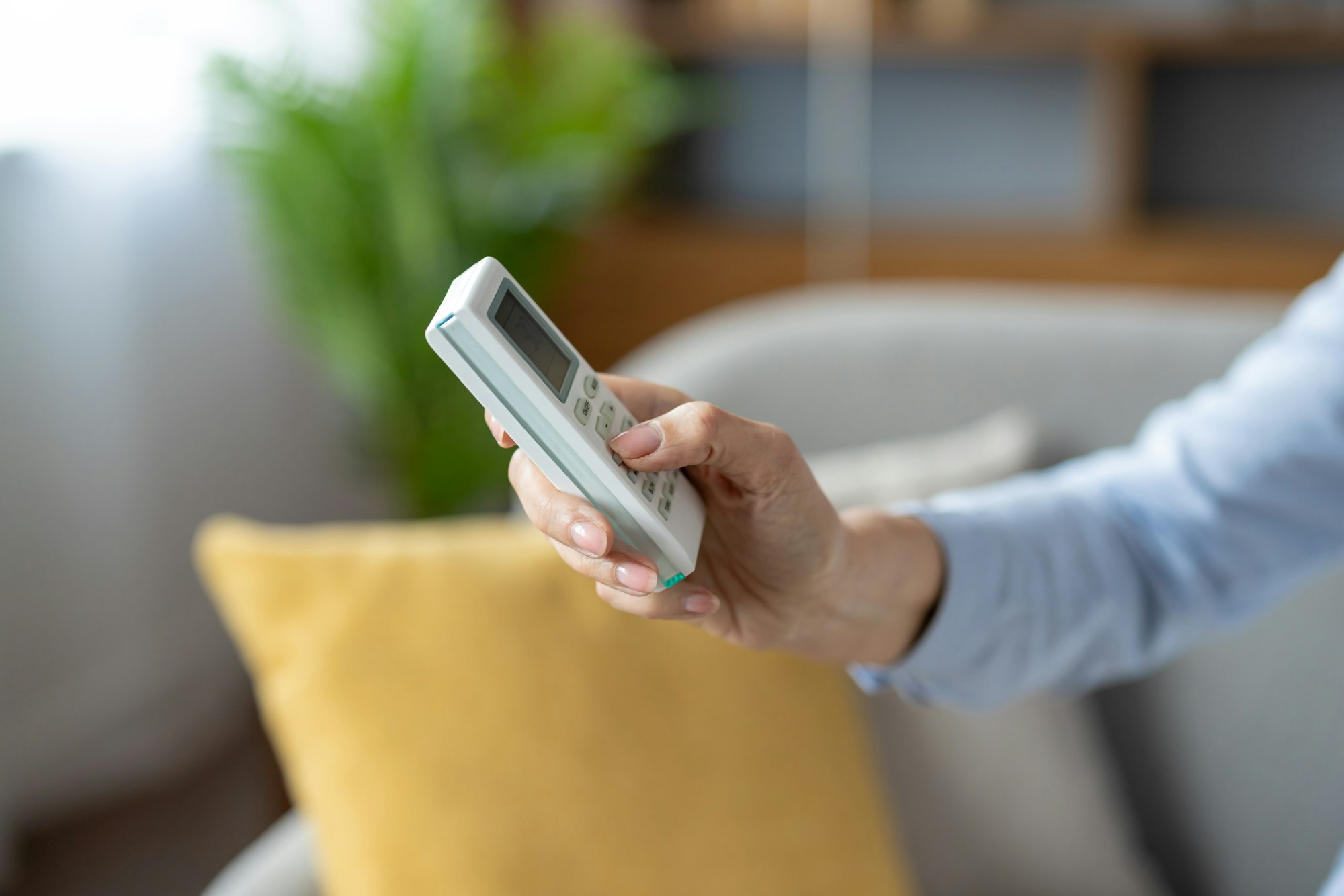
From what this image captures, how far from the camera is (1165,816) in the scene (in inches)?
42.8

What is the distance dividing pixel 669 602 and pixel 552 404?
108 mm

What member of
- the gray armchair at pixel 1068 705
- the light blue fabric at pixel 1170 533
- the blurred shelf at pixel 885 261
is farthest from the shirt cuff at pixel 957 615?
the blurred shelf at pixel 885 261

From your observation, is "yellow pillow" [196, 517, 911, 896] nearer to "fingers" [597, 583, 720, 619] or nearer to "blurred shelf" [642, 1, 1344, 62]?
"fingers" [597, 583, 720, 619]

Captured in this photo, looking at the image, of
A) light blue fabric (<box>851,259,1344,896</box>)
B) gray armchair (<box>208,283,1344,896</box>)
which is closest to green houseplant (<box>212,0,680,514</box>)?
gray armchair (<box>208,283,1344,896</box>)

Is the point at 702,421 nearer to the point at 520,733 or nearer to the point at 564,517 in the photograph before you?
the point at 564,517

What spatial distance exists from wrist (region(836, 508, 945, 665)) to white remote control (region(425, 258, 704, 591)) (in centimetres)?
13

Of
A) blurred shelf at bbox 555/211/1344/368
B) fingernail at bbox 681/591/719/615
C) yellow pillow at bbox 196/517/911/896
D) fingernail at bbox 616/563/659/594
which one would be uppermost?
fingernail at bbox 616/563/659/594

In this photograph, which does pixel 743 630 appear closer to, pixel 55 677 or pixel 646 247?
pixel 55 677

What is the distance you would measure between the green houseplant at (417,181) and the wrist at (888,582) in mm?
1408

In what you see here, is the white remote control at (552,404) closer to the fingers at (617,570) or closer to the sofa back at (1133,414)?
the fingers at (617,570)

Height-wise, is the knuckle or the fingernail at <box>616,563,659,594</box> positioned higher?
the knuckle

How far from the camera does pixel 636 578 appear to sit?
0.47 m

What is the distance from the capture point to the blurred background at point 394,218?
1.75 meters

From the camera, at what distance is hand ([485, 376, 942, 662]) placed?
0.46 meters
